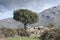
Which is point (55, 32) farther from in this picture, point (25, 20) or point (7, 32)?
point (25, 20)

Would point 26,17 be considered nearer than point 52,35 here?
No

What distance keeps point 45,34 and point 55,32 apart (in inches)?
40.5

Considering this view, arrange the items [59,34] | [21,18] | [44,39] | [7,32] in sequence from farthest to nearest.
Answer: [21,18] < [7,32] < [44,39] < [59,34]

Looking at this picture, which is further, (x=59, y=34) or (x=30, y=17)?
(x=30, y=17)

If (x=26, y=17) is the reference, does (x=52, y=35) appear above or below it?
above

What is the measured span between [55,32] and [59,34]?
58 centimetres

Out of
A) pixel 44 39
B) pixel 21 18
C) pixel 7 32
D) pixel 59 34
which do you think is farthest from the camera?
pixel 21 18

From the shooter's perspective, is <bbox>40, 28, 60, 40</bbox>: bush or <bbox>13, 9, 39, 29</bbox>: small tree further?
<bbox>13, 9, 39, 29</bbox>: small tree

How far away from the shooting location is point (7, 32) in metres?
40.1

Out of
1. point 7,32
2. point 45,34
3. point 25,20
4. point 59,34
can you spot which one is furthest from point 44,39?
point 25,20

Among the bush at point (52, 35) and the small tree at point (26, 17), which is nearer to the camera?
the bush at point (52, 35)

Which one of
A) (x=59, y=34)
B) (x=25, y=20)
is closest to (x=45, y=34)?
(x=59, y=34)

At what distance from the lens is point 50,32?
52.4 ft

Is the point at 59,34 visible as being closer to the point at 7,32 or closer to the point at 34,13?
the point at 7,32
